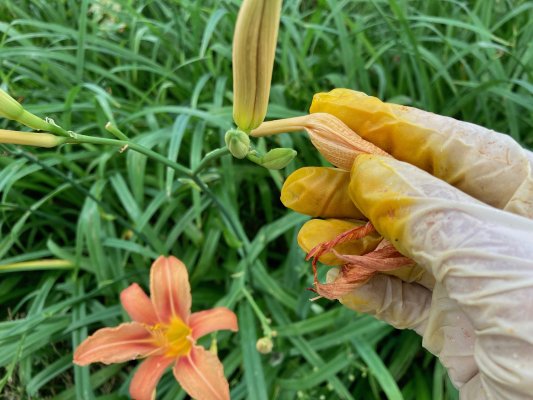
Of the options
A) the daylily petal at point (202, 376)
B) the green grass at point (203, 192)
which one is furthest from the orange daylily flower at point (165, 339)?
the green grass at point (203, 192)

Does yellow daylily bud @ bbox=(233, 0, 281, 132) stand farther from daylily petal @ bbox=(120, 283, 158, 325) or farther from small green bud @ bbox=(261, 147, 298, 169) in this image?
daylily petal @ bbox=(120, 283, 158, 325)

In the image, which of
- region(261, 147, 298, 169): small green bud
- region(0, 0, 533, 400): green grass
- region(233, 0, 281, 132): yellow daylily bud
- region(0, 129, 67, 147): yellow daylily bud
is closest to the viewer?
region(233, 0, 281, 132): yellow daylily bud

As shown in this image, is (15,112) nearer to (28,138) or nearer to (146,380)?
(28,138)

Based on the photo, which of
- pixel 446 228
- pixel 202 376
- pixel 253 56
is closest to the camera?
pixel 253 56

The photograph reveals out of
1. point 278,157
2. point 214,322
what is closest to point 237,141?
point 278,157

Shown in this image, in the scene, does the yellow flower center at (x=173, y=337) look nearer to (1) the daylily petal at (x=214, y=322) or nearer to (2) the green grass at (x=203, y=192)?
(1) the daylily petal at (x=214, y=322)

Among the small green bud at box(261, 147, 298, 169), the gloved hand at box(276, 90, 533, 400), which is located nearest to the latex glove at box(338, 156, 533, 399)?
the gloved hand at box(276, 90, 533, 400)
